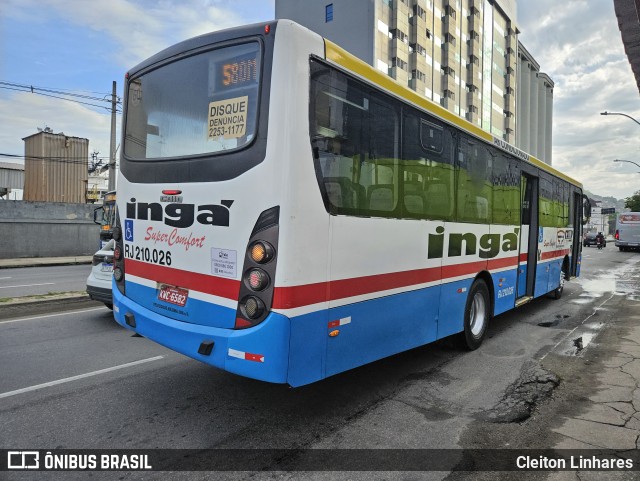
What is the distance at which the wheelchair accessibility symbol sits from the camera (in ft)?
15.5

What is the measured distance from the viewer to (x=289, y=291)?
3375 mm

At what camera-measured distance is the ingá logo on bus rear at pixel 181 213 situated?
3.71m

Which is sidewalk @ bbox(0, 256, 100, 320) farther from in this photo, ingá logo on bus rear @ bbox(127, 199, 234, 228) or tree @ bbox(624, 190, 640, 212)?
tree @ bbox(624, 190, 640, 212)

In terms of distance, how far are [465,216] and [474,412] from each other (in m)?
2.60

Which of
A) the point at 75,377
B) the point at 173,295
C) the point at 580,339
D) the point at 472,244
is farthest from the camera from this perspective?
the point at 580,339

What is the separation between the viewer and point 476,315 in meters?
6.59

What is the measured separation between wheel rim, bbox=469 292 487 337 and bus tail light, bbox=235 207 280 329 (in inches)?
159

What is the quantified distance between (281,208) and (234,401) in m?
2.20

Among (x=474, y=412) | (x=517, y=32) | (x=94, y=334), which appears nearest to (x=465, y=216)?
(x=474, y=412)

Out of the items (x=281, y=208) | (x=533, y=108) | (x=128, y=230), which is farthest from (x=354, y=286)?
(x=533, y=108)

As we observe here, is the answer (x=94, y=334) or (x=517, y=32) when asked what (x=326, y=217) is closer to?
(x=94, y=334)

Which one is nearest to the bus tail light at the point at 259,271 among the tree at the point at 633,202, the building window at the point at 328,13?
the building window at the point at 328,13

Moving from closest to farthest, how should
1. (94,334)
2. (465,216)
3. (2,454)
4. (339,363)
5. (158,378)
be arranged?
1. (2,454)
2. (339,363)
3. (158,378)
4. (465,216)
5. (94,334)

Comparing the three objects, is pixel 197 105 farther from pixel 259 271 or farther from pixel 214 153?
pixel 259 271
